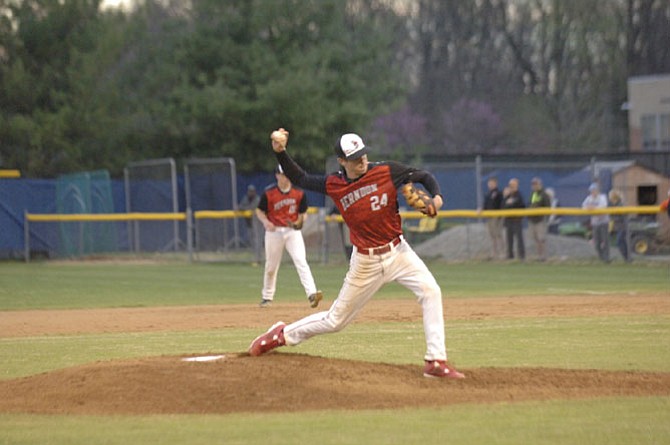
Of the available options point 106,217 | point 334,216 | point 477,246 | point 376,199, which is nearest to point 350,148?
point 376,199

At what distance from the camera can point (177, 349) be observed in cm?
1250

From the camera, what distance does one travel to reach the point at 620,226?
88.2 feet

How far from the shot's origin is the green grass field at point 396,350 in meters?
7.45

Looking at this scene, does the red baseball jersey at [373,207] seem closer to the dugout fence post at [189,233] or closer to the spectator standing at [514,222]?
the spectator standing at [514,222]

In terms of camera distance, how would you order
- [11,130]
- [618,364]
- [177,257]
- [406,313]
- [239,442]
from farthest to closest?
1. [11,130]
2. [177,257]
3. [406,313]
4. [618,364]
5. [239,442]

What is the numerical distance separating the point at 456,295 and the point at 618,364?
9.06 metres

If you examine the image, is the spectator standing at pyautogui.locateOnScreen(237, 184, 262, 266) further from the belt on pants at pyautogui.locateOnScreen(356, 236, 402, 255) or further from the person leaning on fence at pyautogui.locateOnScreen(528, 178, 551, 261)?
the belt on pants at pyautogui.locateOnScreen(356, 236, 402, 255)

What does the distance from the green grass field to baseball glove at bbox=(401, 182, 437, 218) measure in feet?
5.67

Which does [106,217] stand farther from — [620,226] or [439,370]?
[439,370]

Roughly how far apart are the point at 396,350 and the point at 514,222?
16205mm

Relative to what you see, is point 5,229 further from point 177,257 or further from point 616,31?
point 616,31

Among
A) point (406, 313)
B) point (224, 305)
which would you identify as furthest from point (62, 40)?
point (406, 313)

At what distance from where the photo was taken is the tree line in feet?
127

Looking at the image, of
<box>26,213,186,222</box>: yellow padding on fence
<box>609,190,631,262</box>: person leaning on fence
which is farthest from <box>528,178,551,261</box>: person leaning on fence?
<box>26,213,186,222</box>: yellow padding on fence
